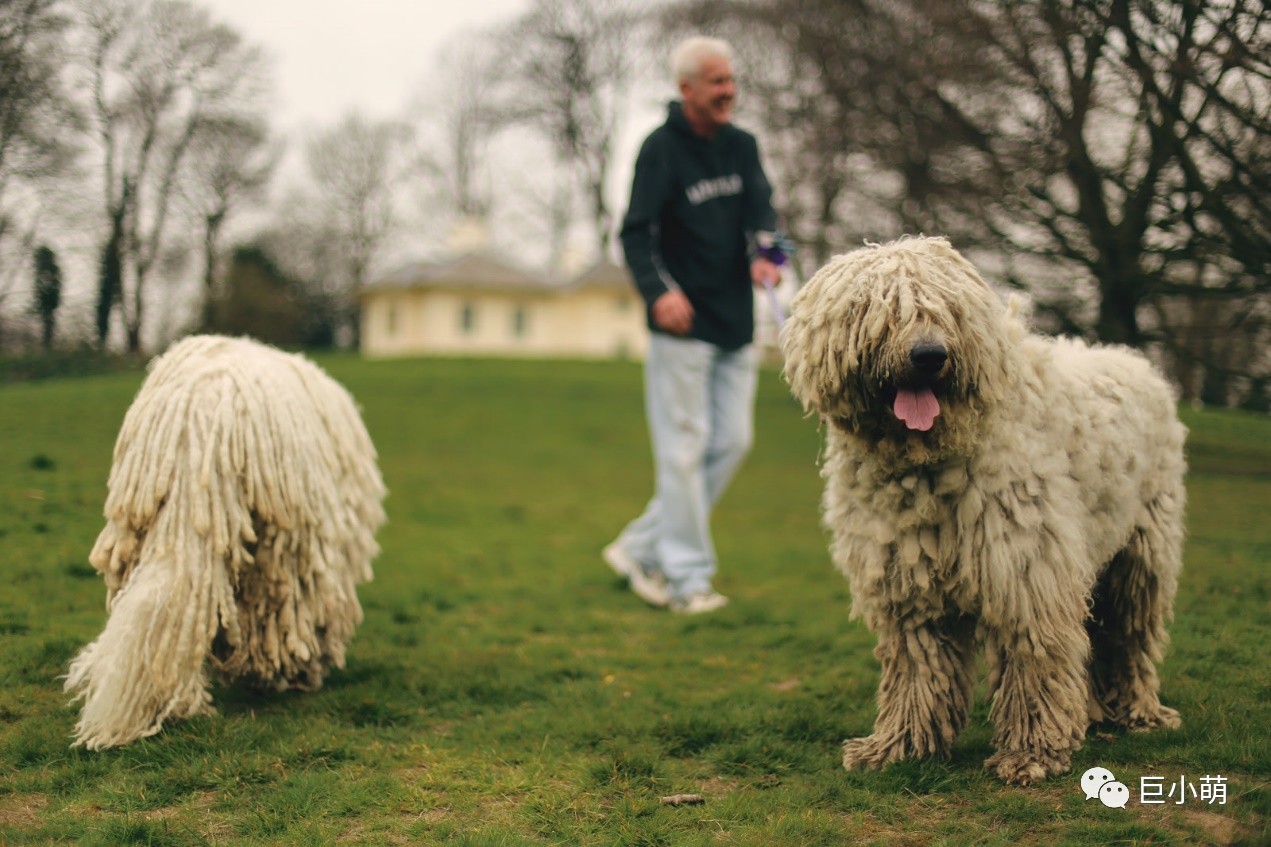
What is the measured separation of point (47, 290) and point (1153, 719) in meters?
6.03

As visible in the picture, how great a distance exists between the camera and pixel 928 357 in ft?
11.5

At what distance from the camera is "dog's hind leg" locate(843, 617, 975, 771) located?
3801 millimetres

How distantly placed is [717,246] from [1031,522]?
11.0 ft

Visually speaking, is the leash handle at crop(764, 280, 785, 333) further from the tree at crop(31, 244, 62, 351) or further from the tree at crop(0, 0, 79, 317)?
the tree at crop(31, 244, 62, 351)

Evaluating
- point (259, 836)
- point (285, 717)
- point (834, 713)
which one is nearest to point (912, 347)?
point (834, 713)

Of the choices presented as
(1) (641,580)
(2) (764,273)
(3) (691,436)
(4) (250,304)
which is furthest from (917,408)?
(4) (250,304)

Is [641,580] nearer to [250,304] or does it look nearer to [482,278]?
[250,304]

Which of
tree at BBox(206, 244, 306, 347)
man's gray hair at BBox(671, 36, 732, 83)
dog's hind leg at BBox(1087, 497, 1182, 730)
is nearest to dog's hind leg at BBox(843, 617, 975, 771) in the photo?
dog's hind leg at BBox(1087, 497, 1182, 730)

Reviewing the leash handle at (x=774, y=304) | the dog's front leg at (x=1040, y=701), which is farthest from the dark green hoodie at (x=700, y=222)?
the dog's front leg at (x=1040, y=701)

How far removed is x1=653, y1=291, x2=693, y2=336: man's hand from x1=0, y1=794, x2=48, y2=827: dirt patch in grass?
3911 mm

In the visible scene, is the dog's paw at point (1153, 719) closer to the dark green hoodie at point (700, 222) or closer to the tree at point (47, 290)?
the dark green hoodie at point (700, 222)

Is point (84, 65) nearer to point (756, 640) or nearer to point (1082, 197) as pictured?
point (756, 640)

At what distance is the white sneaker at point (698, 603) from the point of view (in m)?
6.60

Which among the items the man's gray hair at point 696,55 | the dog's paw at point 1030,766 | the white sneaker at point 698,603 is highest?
the man's gray hair at point 696,55
